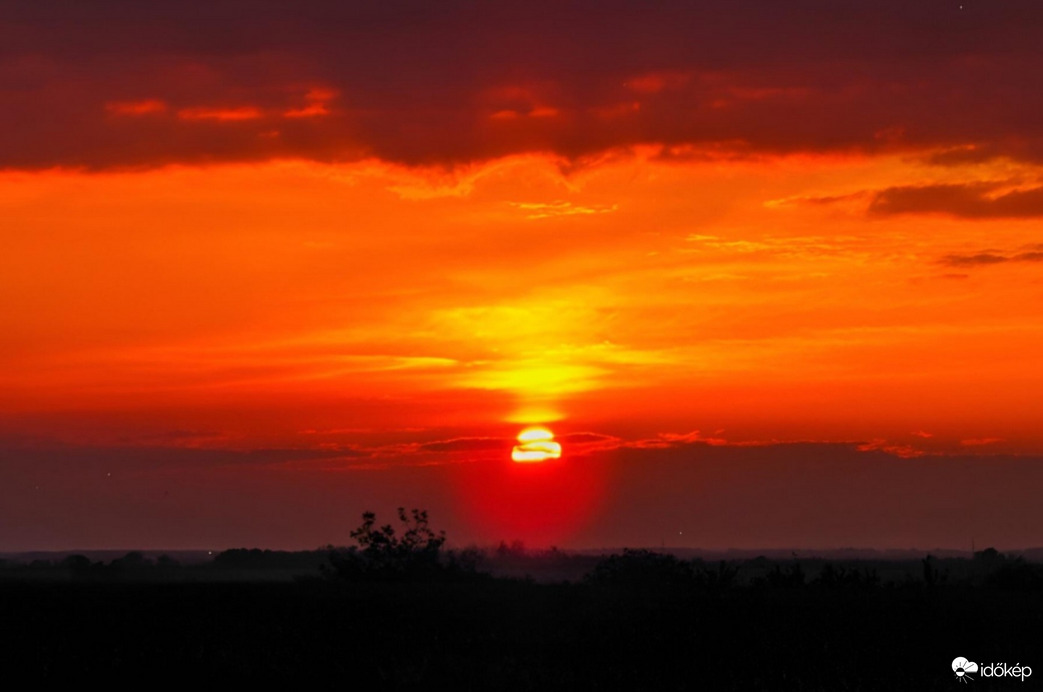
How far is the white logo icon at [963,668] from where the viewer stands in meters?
30.8

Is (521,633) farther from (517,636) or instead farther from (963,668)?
(963,668)

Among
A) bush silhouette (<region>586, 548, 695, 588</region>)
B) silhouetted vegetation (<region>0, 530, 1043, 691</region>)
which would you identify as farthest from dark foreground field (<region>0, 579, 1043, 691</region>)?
bush silhouette (<region>586, 548, 695, 588</region>)

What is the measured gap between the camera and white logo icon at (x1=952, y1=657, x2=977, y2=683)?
3075 centimetres

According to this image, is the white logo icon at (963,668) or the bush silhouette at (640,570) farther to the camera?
the bush silhouette at (640,570)

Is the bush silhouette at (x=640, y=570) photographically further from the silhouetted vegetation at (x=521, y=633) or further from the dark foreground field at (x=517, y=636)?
the dark foreground field at (x=517, y=636)

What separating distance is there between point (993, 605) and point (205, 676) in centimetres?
2708

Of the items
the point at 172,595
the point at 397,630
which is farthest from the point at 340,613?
the point at 172,595

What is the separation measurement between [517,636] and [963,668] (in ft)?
41.0

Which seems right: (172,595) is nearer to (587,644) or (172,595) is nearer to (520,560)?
(587,644)

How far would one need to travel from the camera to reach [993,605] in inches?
1770

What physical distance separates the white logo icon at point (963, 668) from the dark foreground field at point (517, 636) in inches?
11.9

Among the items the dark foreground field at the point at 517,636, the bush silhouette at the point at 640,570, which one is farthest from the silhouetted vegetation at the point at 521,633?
the bush silhouette at the point at 640,570

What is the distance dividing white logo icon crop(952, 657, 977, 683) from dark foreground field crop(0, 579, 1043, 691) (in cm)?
30

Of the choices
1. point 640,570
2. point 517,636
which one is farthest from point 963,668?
point 640,570
